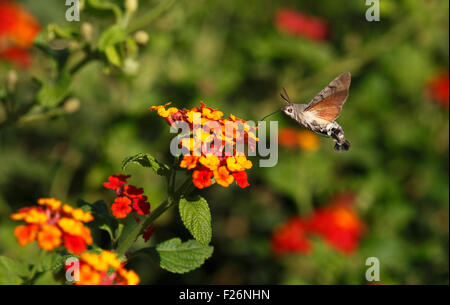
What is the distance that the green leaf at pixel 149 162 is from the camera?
1.10 m

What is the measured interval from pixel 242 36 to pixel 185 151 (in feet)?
8.73

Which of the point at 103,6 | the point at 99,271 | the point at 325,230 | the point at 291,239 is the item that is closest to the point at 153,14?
the point at 103,6

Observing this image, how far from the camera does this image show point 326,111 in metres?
1.54

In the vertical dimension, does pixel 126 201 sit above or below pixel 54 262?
above

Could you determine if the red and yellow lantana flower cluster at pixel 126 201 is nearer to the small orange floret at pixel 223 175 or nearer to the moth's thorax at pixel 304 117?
the small orange floret at pixel 223 175

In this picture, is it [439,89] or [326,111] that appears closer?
[326,111]

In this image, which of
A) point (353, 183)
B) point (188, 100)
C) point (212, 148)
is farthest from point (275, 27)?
point (212, 148)

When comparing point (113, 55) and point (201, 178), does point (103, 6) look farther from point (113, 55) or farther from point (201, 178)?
point (201, 178)

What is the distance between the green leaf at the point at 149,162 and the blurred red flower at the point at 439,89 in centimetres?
262

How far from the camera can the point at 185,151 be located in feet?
3.66

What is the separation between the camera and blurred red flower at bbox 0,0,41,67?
2846 mm

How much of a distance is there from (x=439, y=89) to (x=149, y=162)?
2.69m

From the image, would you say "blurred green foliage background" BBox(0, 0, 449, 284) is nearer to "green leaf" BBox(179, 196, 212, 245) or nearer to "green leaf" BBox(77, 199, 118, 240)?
"green leaf" BBox(77, 199, 118, 240)

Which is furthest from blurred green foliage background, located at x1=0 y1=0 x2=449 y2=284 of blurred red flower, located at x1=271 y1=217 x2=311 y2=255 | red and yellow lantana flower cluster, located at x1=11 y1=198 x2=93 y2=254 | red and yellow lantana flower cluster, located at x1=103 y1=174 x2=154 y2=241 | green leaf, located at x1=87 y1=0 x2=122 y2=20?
red and yellow lantana flower cluster, located at x1=11 y1=198 x2=93 y2=254
